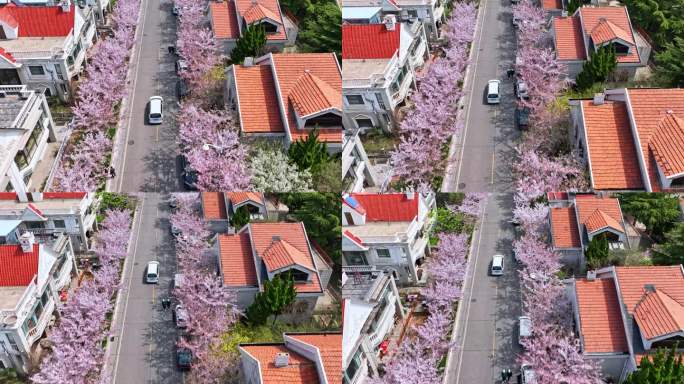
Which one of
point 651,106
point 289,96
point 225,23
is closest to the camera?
point 651,106

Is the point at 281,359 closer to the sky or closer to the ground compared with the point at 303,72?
closer to the ground

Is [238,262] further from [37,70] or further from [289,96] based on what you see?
[37,70]

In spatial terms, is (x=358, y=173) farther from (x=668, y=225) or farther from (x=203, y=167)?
(x=668, y=225)

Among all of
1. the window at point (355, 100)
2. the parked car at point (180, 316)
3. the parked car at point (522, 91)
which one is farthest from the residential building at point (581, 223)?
the parked car at point (180, 316)

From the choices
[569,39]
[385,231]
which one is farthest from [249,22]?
[569,39]

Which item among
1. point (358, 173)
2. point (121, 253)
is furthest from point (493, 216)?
point (121, 253)

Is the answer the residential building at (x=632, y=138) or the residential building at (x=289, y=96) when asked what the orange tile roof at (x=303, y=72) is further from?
the residential building at (x=632, y=138)

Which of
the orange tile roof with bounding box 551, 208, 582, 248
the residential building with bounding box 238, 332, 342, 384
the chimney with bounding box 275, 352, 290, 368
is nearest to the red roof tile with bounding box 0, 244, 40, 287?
the residential building with bounding box 238, 332, 342, 384
